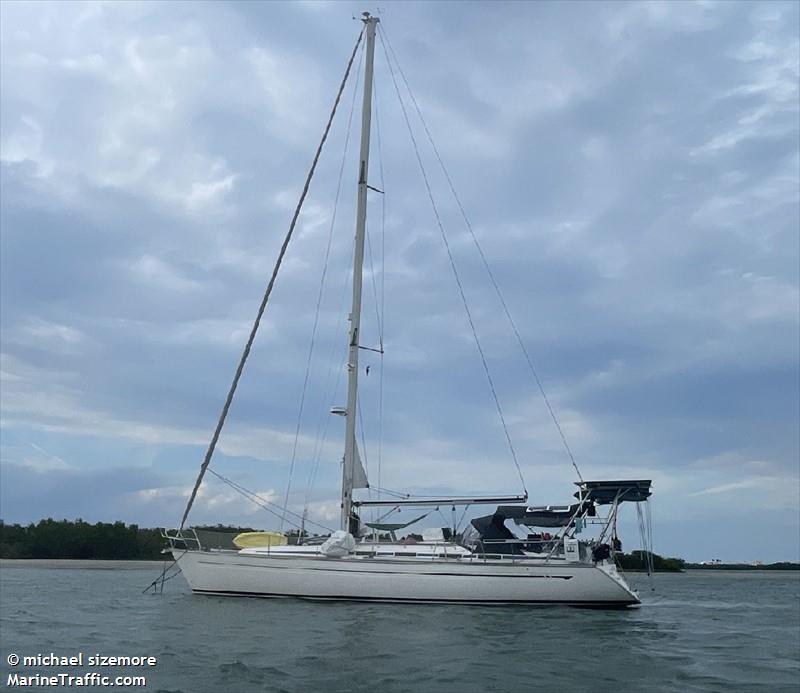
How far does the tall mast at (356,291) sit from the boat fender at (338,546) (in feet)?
3.89

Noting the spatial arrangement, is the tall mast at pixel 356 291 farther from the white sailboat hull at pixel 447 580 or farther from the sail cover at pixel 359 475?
the white sailboat hull at pixel 447 580

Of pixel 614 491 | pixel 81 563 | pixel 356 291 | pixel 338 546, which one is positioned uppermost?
pixel 356 291

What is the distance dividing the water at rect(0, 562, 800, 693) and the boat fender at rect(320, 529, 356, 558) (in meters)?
1.66

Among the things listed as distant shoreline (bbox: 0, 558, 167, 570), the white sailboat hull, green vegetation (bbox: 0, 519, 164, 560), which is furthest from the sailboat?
green vegetation (bbox: 0, 519, 164, 560)

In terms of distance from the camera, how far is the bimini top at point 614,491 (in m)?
25.5

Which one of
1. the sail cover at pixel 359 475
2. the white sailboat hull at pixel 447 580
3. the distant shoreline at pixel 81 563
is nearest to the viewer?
the white sailboat hull at pixel 447 580

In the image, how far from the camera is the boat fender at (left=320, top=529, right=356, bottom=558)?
24.2 meters

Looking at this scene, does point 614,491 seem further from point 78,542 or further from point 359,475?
point 78,542

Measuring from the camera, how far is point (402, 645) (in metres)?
16.7

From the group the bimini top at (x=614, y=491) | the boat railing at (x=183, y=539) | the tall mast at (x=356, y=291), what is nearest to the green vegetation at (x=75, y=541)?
the boat railing at (x=183, y=539)

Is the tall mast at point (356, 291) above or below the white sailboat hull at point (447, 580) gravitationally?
above

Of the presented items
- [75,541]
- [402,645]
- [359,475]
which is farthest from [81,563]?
[402,645]

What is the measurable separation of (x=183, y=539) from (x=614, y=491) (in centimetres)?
1508

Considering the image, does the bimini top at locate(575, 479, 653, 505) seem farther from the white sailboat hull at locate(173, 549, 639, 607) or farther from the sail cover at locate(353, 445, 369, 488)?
the sail cover at locate(353, 445, 369, 488)
